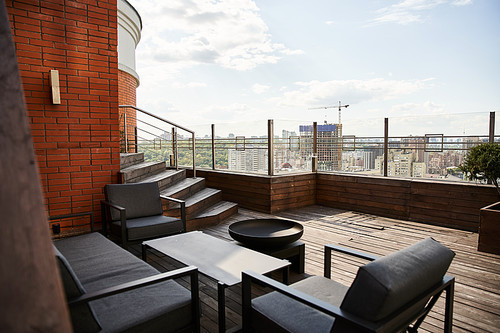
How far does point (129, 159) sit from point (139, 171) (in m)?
0.65

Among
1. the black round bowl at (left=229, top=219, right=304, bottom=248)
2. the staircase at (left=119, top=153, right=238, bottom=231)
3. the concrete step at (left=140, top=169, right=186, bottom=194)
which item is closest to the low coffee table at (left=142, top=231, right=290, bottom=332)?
the black round bowl at (left=229, top=219, right=304, bottom=248)

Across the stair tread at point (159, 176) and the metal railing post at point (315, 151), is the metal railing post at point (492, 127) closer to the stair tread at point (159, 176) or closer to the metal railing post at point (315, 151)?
the metal railing post at point (315, 151)

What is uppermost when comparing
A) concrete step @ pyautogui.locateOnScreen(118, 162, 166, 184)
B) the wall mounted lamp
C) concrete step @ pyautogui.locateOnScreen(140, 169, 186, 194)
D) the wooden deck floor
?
the wall mounted lamp

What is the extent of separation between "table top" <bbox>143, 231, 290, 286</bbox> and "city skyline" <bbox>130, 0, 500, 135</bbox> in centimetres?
345

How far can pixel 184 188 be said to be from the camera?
561cm

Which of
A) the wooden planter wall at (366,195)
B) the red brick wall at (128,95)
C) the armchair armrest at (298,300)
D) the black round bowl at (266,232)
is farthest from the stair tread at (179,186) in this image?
the armchair armrest at (298,300)

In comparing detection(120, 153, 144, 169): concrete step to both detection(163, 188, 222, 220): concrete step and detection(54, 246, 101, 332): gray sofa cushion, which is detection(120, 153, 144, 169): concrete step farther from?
detection(54, 246, 101, 332): gray sofa cushion

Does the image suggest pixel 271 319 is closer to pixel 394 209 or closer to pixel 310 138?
pixel 394 209

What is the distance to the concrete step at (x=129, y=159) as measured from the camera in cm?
560

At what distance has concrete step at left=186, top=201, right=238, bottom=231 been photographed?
16.0 ft

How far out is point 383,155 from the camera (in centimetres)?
579

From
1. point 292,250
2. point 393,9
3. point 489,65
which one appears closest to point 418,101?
point 489,65

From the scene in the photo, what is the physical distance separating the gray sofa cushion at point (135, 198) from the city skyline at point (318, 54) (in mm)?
2486

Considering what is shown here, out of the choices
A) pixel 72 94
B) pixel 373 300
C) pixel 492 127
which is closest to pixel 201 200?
pixel 72 94
